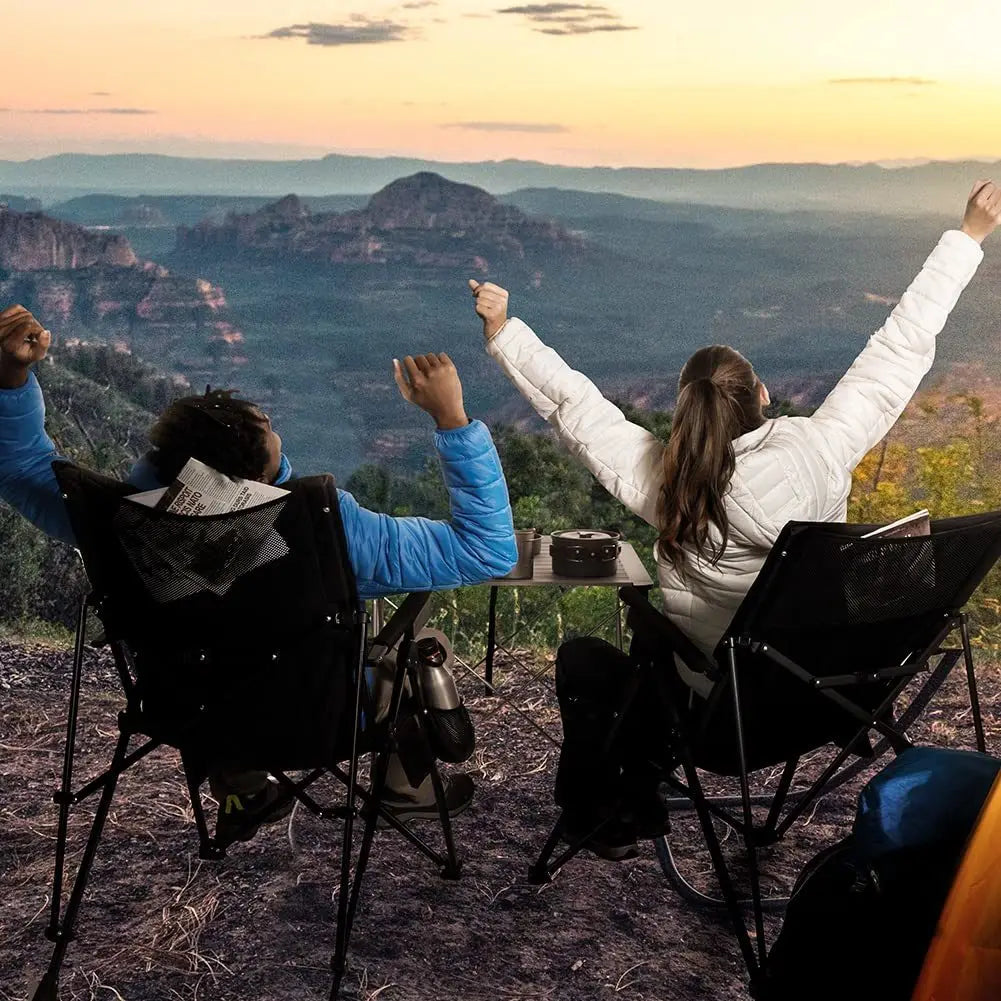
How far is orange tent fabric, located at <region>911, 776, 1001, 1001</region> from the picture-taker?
1.42 meters

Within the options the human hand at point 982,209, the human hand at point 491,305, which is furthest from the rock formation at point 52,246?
the human hand at point 982,209

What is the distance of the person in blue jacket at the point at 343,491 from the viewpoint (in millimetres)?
2320

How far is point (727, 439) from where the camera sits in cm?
248

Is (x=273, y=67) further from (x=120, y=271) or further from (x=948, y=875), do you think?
(x=948, y=875)

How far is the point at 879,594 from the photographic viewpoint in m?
2.40

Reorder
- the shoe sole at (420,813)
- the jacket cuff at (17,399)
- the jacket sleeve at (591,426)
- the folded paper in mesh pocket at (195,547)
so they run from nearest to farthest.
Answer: the folded paper in mesh pocket at (195,547) < the jacket cuff at (17,399) < the jacket sleeve at (591,426) < the shoe sole at (420,813)

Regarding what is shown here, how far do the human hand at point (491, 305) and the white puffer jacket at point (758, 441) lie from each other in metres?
0.03

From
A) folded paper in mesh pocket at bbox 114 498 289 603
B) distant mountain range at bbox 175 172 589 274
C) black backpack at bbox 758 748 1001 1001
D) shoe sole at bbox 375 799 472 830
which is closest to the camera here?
black backpack at bbox 758 748 1001 1001

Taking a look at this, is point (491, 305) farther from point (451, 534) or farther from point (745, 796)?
point (745, 796)

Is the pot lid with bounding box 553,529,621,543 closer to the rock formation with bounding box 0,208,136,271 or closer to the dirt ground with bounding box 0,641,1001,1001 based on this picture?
the dirt ground with bounding box 0,641,1001,1001

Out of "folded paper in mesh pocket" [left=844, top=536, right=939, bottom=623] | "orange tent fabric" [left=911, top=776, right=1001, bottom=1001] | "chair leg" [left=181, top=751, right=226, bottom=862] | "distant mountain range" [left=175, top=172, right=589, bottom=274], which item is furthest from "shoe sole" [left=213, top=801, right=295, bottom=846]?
"distant mountain range" [left=175, top=172, right=589, bottom=274]

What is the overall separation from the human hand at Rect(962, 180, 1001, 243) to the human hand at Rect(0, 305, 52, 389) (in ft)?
5.87

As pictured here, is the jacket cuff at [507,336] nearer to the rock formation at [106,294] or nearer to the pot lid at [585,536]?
the pot lid at [585,536]

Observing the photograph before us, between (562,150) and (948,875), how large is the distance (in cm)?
542
